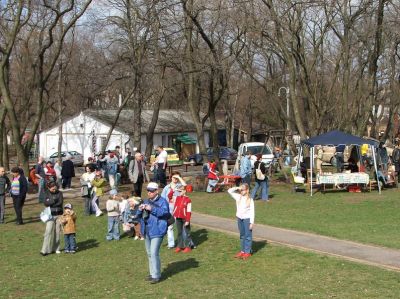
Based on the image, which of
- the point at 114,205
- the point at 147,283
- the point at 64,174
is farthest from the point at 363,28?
the point at 147,283

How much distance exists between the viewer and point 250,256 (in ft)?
41.3

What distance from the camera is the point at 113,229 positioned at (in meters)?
15.6

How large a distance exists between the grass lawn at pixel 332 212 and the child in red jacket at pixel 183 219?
10.6 ft

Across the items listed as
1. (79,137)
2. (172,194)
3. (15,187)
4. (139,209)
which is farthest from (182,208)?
(79,137)

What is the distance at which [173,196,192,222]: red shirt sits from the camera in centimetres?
1336

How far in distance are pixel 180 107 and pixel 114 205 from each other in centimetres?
5195

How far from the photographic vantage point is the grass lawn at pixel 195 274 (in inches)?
397

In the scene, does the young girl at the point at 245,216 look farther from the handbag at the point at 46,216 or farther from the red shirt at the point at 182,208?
the handbag at the point at 46,216

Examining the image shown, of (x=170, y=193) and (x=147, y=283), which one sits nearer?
(x=147, y=283)

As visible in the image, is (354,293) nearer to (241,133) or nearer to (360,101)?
(360,101)

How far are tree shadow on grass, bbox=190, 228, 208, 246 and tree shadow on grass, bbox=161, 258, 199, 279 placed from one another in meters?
1.70

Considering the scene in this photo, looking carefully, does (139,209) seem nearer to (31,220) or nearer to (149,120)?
(31,220)

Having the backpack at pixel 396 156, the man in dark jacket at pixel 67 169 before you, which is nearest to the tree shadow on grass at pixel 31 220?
the man in dark jacket at pixel 67 169

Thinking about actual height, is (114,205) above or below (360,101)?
below
